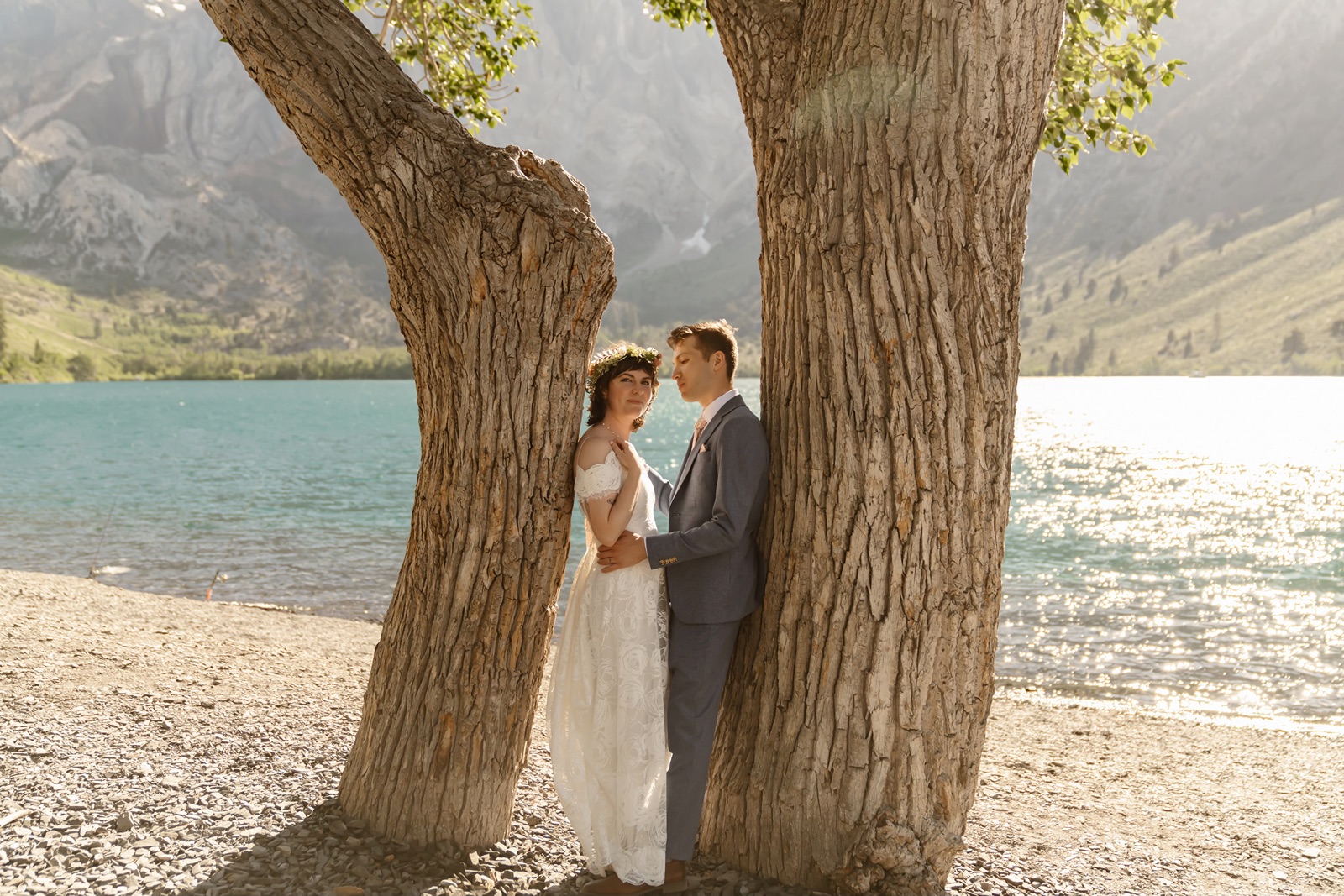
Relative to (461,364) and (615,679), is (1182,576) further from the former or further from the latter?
(461,364)

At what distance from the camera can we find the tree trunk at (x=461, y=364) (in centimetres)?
384

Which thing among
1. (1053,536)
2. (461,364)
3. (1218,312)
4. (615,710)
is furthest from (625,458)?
(1218,312)

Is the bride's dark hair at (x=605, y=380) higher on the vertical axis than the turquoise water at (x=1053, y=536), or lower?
higher

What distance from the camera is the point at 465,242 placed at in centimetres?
385

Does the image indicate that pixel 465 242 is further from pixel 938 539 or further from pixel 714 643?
pixel 938 539

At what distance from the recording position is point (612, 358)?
13.8 feet

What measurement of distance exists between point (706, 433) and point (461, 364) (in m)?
1.09

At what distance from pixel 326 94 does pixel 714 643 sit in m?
2.78

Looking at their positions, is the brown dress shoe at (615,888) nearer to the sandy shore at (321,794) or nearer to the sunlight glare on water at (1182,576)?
the sandy shore at (321,794)

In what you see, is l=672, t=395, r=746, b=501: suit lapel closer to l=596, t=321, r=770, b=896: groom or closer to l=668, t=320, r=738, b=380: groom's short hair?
l=596, t=321, r=770, b=896: groom

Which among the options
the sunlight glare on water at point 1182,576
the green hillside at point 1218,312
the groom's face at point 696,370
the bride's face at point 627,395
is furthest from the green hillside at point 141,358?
the groom's face at point 696,370

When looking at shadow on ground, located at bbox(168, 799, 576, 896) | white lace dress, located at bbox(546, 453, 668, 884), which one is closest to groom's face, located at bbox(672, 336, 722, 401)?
white lace dress, located at bbox(546, 453, 668, 884)

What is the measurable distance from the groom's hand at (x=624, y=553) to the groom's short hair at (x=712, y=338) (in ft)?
2.77

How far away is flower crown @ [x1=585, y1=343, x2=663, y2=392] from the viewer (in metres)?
4.18
